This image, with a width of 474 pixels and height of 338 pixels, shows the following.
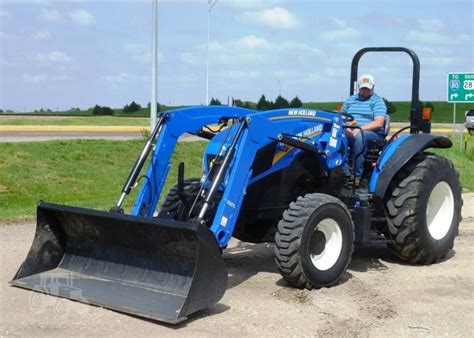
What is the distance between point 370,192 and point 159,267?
2675 mm

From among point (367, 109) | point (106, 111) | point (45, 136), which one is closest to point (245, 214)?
point (367, 109)

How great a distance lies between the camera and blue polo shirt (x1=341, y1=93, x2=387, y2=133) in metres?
7.94

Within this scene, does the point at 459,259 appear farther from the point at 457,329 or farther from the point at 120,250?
the point at 120,250

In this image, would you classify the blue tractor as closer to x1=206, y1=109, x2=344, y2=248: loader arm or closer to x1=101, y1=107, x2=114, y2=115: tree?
x1=206, y1=109, x2=344, y2=248: loader arm

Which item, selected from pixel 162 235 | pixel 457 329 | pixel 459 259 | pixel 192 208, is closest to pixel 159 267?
pixel 162 235

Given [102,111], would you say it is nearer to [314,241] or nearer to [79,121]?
[79,121]

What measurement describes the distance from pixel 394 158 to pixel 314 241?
1577mm

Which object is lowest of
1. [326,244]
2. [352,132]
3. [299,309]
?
[299,309]

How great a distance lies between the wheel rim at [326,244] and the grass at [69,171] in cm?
579

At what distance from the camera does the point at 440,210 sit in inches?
326

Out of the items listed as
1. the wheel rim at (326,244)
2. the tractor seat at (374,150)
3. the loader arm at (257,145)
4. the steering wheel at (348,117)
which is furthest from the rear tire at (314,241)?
the steering wheel at (348,117)

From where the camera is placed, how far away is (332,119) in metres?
7.38

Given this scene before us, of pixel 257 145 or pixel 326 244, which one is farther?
pixel 326 244

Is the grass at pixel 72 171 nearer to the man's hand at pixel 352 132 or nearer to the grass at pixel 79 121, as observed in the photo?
the man's hand at pixel 352 132
